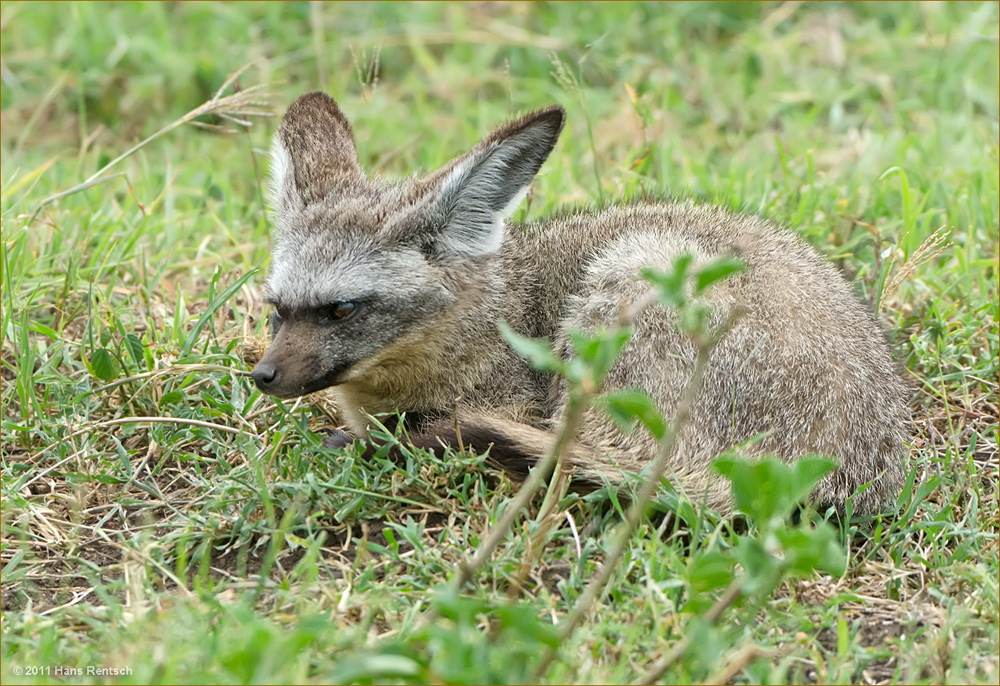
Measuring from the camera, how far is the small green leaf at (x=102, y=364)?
179 inches

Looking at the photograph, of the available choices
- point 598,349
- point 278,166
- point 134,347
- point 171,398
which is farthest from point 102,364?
point 598,349

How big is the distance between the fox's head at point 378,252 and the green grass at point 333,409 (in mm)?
344

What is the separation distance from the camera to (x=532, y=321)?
4.75 metres

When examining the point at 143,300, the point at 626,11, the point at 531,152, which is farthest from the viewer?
the point at 626,11

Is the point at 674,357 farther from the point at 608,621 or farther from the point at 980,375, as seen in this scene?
the point at 980,375

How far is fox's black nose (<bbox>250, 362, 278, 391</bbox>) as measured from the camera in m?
4.11

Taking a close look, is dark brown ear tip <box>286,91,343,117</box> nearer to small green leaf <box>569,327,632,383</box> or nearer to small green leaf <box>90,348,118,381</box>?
small green leaf <box>90,348,118,381</box>

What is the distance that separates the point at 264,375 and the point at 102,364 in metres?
0.87

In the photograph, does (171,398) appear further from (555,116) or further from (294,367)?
(555,116)

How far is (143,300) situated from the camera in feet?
17.6

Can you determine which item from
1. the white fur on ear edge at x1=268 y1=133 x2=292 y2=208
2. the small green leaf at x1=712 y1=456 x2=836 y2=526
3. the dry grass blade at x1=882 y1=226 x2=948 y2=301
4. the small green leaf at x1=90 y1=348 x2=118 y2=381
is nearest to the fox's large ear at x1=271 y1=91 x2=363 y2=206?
the white fur on ear edge at x1=268 y1=133 x2=292 y2=208

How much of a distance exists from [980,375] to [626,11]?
4.50 m

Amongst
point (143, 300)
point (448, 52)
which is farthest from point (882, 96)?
point (143, 300)

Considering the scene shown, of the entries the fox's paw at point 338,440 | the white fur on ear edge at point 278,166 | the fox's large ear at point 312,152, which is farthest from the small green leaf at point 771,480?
the white fur on ear edge at point 278,166
